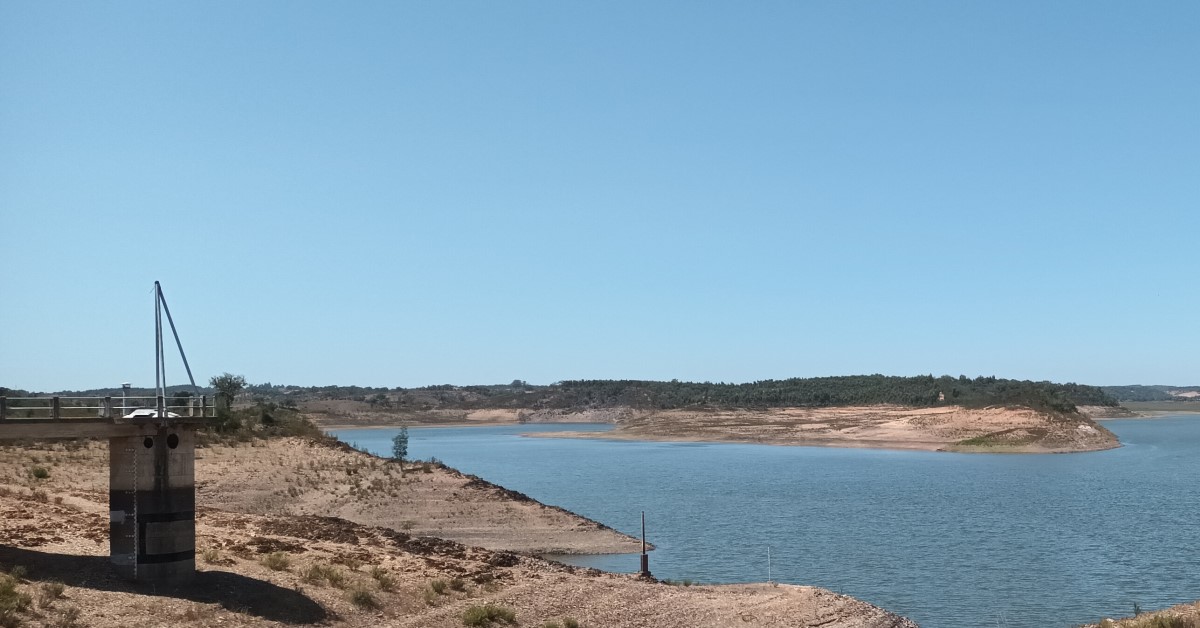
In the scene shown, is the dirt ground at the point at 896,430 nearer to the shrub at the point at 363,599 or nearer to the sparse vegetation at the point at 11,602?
the shrub at the point at 363,599

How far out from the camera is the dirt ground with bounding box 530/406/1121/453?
4414 inches

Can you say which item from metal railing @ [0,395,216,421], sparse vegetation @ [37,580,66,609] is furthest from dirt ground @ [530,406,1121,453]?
sparse vegetation @ [37,580,66,609]

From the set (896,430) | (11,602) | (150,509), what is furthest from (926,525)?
(896,430)

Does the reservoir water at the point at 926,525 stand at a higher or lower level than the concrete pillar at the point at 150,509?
lower

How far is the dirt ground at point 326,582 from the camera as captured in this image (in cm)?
2064

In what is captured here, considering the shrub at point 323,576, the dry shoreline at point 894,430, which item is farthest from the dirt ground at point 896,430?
the shrub at point 323,576

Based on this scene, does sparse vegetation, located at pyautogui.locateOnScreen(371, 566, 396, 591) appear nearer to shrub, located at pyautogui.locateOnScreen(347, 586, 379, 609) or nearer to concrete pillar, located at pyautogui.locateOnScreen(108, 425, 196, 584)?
shrub, located at pyautogui.locateOnScreen(347, 586, 379, 609)

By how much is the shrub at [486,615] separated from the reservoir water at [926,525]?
12120 mm

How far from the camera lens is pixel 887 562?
1497 inches

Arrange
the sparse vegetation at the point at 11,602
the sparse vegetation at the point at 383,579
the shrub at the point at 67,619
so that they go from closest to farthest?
the sparse vegetation at the point at 11,602 → the shrub at the point at 67,619 → the sparse vegetation at the point at 383,579

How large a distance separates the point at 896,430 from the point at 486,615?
11210 cm

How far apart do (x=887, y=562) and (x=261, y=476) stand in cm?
2769

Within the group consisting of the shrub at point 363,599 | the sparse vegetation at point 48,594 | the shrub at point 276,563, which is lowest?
the shrub at point 363,599

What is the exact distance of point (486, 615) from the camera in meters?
23.5
